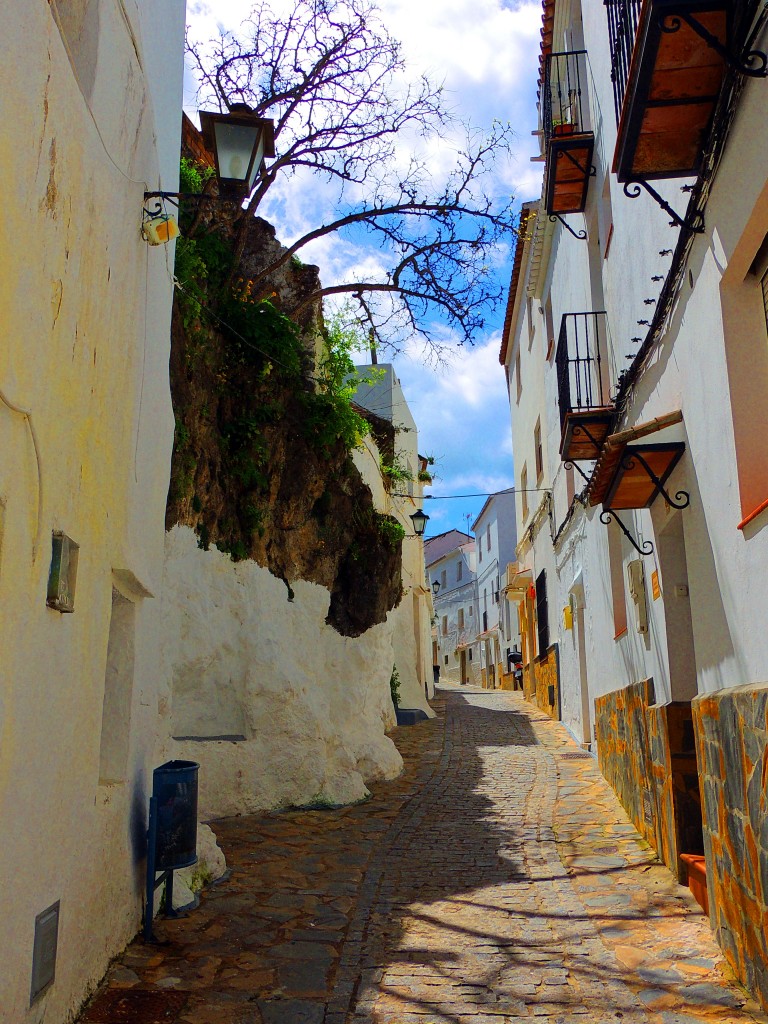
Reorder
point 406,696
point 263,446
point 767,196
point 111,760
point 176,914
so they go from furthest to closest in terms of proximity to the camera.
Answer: point 406,696 < point 263,446 < point 176,914 < point 111,760 < point 767,196

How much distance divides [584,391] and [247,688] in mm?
5219

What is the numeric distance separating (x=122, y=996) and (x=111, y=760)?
1.27 metres

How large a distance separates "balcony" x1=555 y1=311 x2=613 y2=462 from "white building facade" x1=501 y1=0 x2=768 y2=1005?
0.03 meters

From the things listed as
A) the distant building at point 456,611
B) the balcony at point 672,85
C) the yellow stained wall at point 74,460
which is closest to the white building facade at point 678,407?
the balcony at point 672,85

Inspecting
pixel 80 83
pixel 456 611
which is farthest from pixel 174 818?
pixel 456 611

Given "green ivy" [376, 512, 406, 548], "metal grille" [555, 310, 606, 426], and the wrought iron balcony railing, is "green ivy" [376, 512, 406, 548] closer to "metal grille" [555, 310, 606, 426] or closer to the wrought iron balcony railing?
"metal grille" [555, 310, 606, 426]

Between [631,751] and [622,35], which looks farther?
[631,751]

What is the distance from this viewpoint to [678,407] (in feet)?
19.8

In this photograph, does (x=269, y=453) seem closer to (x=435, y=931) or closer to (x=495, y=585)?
(x=435, y=931)

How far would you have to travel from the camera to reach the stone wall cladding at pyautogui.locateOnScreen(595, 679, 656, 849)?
7371 millimetres

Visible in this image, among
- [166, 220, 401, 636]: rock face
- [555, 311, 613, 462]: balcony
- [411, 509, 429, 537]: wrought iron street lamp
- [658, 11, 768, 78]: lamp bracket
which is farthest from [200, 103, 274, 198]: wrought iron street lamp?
[411, 509, 429, 537]: wrought iron street lamp

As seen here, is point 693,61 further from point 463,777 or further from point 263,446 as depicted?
point 463,777

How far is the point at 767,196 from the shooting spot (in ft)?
13.0

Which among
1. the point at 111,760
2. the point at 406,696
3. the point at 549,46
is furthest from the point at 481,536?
the point at 111,760
